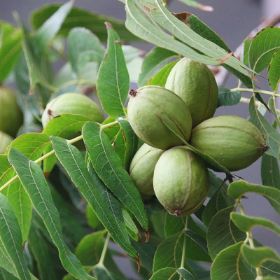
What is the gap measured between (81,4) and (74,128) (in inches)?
73.4

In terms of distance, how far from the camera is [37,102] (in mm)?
1255

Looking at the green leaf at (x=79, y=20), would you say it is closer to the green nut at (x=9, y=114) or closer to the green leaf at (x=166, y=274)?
the green nut at (x=9, y=114)

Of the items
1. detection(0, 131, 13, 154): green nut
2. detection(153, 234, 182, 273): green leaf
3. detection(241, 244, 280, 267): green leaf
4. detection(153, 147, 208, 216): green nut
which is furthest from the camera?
detection(0, 131, 13, 154): green nut

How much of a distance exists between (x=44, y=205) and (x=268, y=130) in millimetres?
288

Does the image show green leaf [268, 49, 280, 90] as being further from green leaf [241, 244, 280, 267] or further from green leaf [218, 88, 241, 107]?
green leaf [241, 244, 280, 267]

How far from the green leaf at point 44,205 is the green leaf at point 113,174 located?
70 mm

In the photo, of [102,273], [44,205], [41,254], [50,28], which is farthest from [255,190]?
[50,28]

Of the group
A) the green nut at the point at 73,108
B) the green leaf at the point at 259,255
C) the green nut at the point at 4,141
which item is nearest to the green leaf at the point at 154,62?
the green nut at the point at 73,108

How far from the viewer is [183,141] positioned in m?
0.77

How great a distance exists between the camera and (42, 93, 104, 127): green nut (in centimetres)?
94

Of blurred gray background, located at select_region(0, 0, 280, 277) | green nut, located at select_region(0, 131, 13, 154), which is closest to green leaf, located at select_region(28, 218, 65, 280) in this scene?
green nut, located at select_region(0, 131, 13, 154)

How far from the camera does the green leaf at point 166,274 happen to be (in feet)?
Answer: 2.61

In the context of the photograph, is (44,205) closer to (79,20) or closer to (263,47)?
(263,47)

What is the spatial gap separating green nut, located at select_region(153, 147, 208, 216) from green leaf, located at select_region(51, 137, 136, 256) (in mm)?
62
